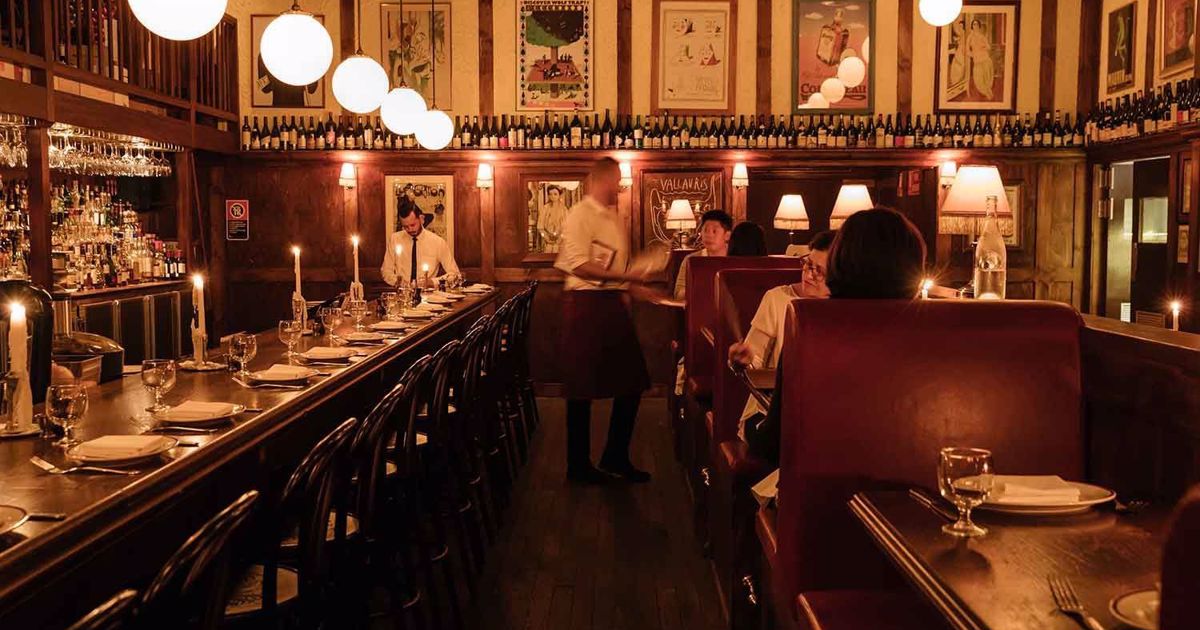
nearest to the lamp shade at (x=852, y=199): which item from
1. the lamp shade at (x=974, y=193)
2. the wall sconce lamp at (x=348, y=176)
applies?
the lamp shade at (x=974, y=193)

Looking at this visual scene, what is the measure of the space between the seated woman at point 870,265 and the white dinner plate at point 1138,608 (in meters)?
1.33

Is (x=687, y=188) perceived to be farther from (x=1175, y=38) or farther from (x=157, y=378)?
(x=157, y=378)

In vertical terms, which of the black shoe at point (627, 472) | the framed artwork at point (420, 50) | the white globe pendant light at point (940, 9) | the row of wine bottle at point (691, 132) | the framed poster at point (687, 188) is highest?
the framed artwork at point (420, 50)

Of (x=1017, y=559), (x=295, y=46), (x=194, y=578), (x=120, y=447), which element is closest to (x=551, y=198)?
(x=295, y=46)

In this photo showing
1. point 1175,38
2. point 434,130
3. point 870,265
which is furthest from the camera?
point 1175,38

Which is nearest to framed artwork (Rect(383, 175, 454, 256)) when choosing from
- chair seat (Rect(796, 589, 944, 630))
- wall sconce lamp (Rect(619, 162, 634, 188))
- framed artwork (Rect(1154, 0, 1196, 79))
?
wall sconce lamp (Rect(619, 162, 634, 188))

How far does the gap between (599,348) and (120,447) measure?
3.65m

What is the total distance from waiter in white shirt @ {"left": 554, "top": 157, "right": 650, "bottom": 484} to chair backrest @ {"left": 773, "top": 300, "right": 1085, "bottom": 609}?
323 centimetres

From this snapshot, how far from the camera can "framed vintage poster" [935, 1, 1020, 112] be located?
33.5ft

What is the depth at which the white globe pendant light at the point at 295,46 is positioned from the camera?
190 inches

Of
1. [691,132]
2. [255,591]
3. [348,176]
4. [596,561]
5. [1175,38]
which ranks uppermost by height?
[1175,38]

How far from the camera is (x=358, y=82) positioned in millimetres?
5871

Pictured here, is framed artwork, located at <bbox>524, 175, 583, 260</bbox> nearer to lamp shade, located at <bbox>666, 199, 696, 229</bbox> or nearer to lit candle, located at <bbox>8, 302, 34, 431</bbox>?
lamp shade, located at <bbox>666, 199, 696, 229</bbox>

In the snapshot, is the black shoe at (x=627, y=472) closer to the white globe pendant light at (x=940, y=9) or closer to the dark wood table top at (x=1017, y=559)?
the white globe pendant light at (x=940, y=9)
